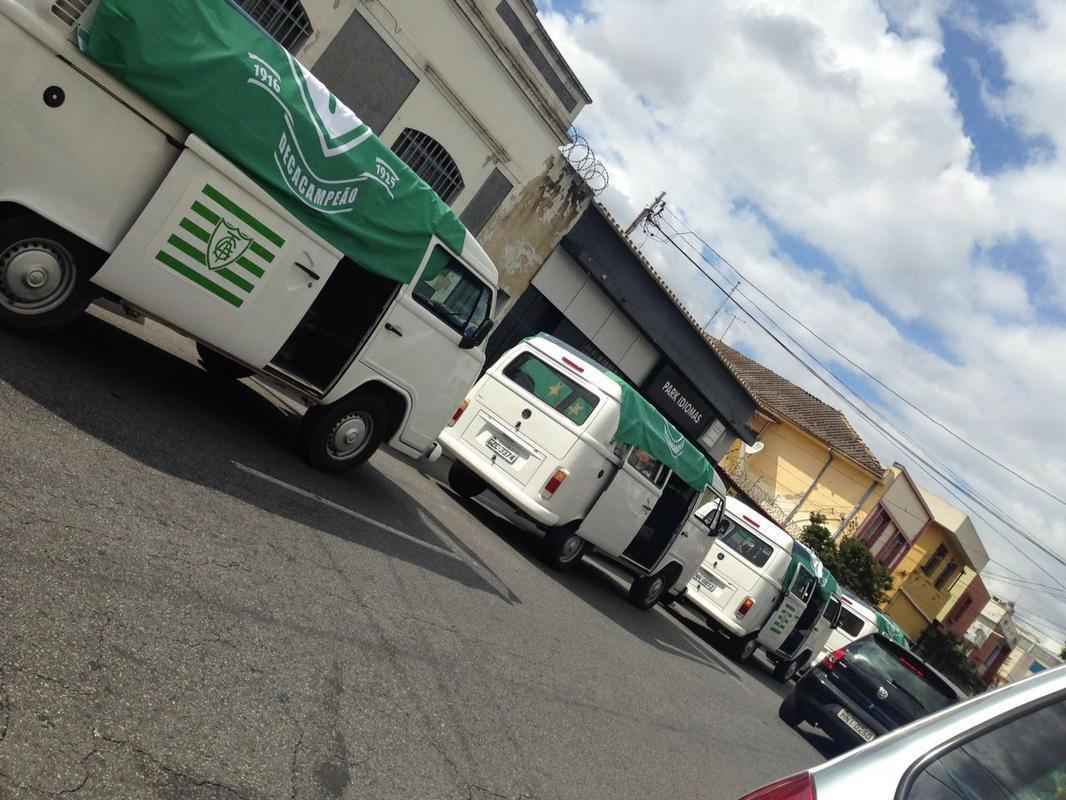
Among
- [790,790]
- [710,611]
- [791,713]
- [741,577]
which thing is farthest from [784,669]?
[790,790]

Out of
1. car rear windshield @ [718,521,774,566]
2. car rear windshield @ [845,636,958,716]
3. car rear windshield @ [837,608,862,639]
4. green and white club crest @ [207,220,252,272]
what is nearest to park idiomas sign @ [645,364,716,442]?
car rear windshield @ [837,608,862,639]

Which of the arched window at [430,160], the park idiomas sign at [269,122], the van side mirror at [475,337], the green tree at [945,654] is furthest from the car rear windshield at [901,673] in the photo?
the green tree at [945,654]

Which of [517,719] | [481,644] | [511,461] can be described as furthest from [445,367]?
[517,719]

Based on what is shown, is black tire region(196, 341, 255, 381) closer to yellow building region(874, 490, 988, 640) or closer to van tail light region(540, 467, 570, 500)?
van tail light region(540, 467, 570, 500)

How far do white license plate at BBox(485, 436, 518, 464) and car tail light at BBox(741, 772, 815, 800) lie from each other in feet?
26.9

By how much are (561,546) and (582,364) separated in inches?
92.3

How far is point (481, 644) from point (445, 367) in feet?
10.0

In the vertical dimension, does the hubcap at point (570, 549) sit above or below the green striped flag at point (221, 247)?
below

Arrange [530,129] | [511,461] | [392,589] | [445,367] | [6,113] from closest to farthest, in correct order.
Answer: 1. [6,113]
2. [392,589]
3. [445,367]
4. [511,461]
5. [530,129]

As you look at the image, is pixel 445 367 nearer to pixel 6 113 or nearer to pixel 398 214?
pixel 398 214

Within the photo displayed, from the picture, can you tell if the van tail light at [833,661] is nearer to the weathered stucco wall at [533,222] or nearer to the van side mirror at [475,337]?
the van side mirror at [475,337]

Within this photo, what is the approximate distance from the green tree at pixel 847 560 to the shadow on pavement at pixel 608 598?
70.7 feet

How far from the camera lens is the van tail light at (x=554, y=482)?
10.1 m

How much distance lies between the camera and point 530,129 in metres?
17.3
